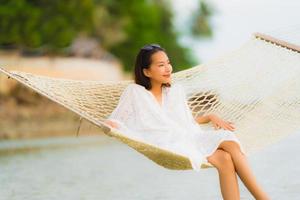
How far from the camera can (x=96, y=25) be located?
29.5 m

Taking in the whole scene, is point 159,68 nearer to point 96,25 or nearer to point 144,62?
point 144,62

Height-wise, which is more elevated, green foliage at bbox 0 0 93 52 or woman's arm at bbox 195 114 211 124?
woman's arm at bbox 195 114 211 124

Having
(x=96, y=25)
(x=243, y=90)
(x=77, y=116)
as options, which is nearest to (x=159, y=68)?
(x=243, y=90)

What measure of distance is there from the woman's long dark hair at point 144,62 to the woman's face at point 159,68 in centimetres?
2

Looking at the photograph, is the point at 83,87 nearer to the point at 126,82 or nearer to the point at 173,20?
the point at 126,82

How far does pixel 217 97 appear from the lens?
5.06 metres

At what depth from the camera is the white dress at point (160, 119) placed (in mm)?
4246

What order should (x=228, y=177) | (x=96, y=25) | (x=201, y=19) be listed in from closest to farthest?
1. (x=228, y=177)
2. (x=96, y=25)
3. (x=201, y=19)

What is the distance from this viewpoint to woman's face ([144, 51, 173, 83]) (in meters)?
4.37

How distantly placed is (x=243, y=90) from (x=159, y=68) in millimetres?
953

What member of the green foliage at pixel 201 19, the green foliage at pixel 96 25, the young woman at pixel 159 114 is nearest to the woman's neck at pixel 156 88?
the young woman at pixel 159 114

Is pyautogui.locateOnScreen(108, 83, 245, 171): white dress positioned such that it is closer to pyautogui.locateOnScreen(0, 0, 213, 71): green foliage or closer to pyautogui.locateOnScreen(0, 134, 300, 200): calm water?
pyautogui.locateOnScreen(0, 134, 300, 200): calm water

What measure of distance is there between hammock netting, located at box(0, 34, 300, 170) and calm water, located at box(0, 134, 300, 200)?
624mm

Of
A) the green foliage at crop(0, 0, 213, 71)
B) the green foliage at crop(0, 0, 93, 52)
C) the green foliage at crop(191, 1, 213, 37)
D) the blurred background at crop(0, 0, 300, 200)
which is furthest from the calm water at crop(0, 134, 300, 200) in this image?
the green foliage at crop(191, 1, 213, 37)
